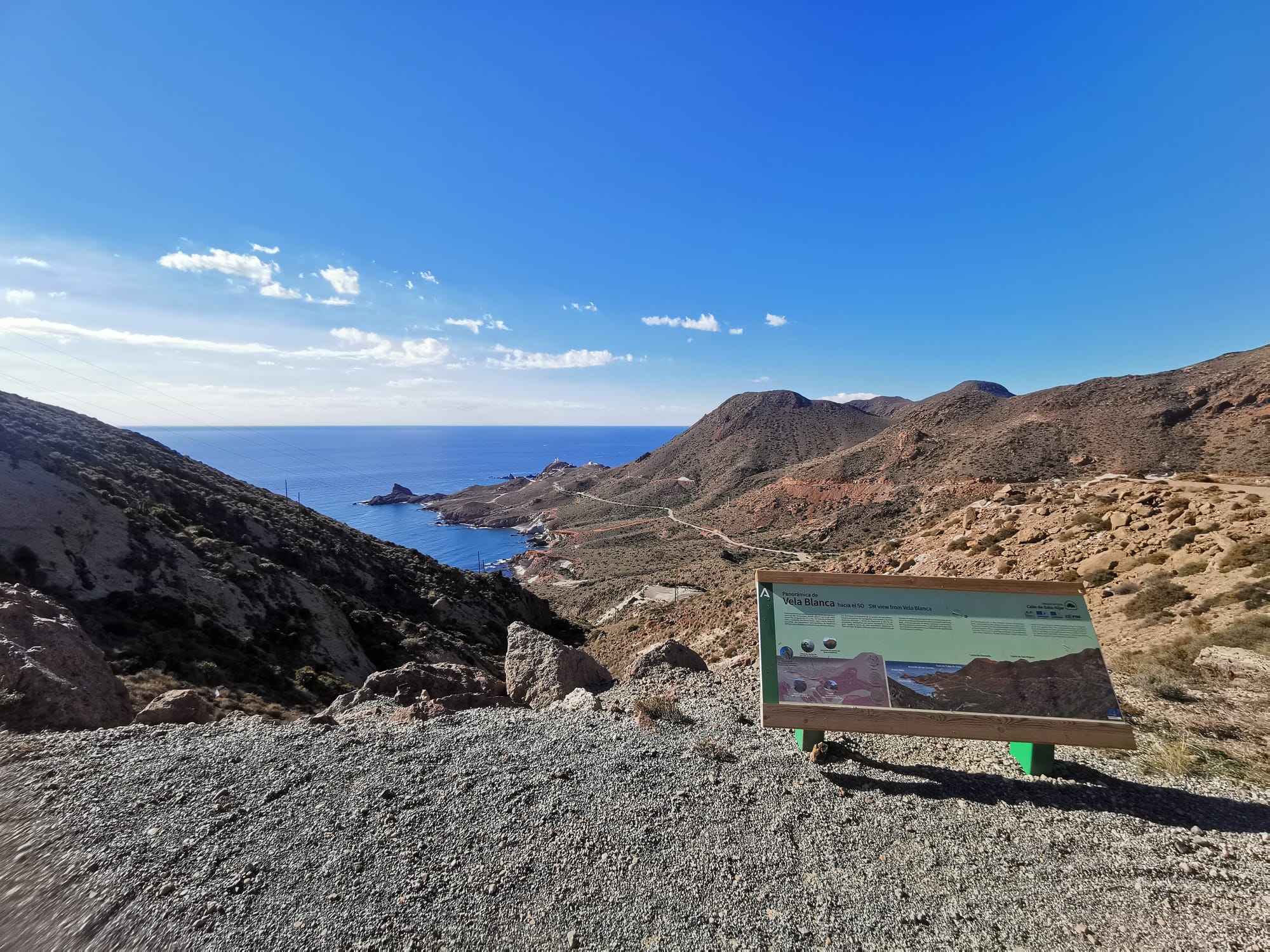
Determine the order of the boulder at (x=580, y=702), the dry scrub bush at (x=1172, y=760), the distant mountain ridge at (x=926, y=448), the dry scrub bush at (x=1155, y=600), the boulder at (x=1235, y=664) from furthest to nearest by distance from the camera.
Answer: the distant mountain ridge at (x=926, y=448)
the dry scrub bush at (x=1155, y=600)
the boulder at (x=580, y=702)
the boulder at (x=1235, y=664)
the dry scrub bush at (x=1172, y=760)

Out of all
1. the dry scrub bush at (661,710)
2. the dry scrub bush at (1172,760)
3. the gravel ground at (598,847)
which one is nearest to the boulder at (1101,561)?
the dry scrub bush at (1172,760)

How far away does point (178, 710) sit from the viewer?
6.84m

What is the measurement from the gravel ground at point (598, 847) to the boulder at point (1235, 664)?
3269 mm

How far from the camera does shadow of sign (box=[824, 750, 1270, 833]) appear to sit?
477cm

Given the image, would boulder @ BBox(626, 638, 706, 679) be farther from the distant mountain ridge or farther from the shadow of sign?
the distant mountain ridge

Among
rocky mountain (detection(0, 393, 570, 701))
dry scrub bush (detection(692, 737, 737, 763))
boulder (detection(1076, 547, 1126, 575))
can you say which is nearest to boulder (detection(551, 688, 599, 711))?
dry scrub bush (detection(692, 737, 737, 763))

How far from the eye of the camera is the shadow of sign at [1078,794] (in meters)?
4.77

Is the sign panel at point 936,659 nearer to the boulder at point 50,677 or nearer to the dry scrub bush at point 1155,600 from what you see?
the dry scrub bush at point 1155,600

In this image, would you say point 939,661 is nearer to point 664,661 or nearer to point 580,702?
point 580,702

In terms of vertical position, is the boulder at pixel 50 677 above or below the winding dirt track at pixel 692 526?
above

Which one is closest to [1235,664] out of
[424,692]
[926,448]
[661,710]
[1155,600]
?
[1155,600]

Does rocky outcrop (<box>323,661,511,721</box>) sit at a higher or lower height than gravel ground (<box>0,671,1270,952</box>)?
lower

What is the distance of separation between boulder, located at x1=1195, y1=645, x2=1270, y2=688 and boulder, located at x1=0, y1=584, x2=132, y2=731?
50.3 ft

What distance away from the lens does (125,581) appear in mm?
13969
